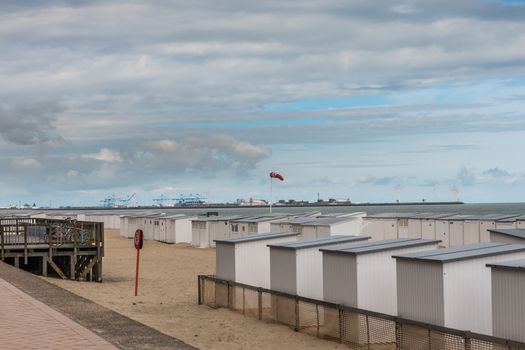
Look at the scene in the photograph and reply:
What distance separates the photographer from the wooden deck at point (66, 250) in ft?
115

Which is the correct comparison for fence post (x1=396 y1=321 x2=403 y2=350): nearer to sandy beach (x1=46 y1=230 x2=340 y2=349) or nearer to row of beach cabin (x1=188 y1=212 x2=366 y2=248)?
sandy beach (x1=46 y1=230 x2=340 y2=349)

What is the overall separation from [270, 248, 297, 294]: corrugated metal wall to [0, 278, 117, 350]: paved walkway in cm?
745

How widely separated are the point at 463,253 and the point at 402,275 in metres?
1.52

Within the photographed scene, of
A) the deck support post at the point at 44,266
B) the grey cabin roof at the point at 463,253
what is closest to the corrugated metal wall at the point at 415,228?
the deck support post at the point at 44,266

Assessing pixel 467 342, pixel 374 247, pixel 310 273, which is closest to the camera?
pixel 467 342

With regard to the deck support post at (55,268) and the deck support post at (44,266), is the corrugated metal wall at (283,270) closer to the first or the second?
the deck support post at (55,268)

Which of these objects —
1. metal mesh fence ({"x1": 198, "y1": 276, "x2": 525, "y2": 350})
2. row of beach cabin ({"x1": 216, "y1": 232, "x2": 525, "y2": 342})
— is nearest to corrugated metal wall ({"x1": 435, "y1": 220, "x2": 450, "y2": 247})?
row of beach cabin ({"x1": 216, "y1": 232, "x2": 525, "y2": 342})

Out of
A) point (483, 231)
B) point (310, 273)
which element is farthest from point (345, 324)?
point (483, 231)

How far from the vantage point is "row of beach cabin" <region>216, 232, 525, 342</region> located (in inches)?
614

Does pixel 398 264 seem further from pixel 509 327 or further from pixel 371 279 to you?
pixel 509 327

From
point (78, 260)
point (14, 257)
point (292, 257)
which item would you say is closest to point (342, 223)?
point (78, 260)

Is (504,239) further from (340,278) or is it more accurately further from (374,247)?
(340,278)

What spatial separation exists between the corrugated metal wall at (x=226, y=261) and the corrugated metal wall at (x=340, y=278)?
589 centimetres

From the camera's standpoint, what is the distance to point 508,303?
1528cm
